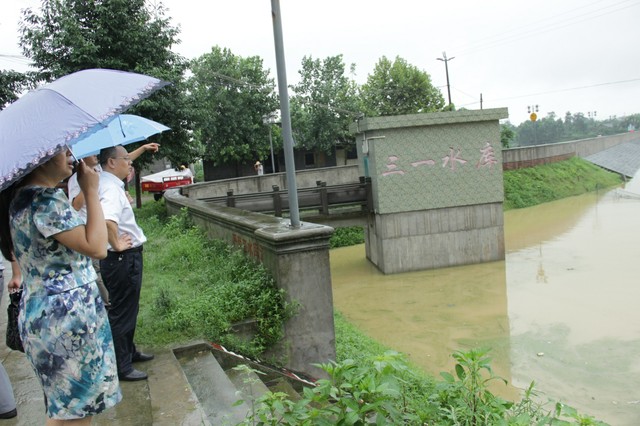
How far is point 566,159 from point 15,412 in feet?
128

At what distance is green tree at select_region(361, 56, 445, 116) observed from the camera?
1314 inches

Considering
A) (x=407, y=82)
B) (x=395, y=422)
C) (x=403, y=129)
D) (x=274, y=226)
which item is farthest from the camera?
(x=407, y=82)

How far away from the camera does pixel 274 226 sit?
5.32 metres

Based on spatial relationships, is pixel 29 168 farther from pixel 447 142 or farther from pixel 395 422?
pixel 447 142

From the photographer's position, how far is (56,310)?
2.00m

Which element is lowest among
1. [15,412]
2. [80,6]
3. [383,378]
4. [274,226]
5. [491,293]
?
[491,293]

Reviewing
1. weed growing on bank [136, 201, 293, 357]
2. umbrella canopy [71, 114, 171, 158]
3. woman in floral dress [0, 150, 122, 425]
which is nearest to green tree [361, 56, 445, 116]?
weed growing on bank [136, 201, 293, 357]

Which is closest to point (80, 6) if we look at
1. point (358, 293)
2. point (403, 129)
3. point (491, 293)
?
point (403, 129)

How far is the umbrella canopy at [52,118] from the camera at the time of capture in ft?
6.40

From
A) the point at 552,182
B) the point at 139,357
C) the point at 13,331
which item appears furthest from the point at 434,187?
the point at 552,182

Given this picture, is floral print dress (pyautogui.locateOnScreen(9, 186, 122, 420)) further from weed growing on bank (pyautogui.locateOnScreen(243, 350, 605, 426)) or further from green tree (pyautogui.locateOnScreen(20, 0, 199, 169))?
green tree (pyautogui.locateOnScreen(20, 0, 199, 169))

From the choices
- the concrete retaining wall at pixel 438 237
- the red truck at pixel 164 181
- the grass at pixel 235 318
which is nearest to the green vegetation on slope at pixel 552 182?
the concrete retaining wall at pixel 438 237

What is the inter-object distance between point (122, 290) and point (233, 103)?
25.3 meters

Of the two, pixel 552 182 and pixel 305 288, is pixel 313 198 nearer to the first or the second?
pixel 305 288
